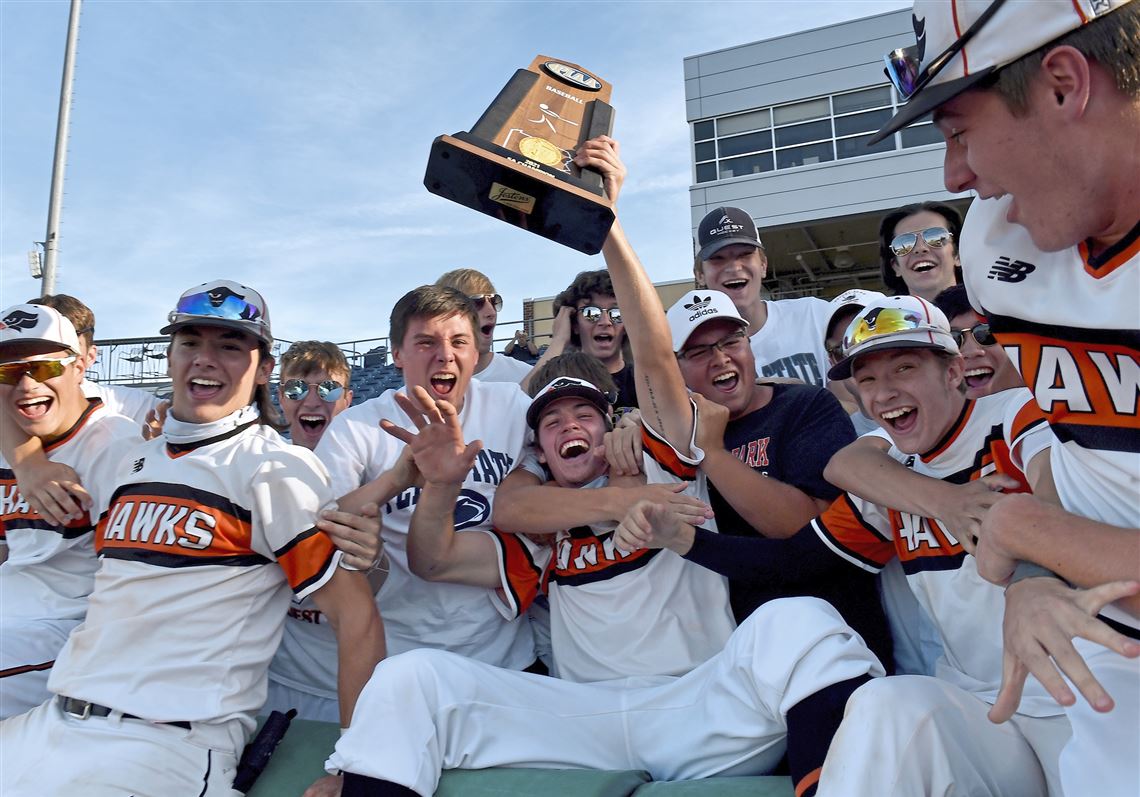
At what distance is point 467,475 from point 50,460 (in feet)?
5.56

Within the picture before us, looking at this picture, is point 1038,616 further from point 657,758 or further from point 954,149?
point 657,758

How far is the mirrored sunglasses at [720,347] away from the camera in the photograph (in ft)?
9.59

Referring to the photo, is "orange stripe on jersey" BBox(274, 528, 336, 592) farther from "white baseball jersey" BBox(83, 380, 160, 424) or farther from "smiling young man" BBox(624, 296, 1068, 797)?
"white baseball jersey" BBox(83, 380, 160, 424)

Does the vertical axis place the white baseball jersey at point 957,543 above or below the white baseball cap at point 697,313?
below

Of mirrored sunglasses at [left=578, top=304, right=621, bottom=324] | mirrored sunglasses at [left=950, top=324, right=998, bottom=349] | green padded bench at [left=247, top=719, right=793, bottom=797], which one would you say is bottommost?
green padded bench at [left=247, top=719, right=793, bottom=797]

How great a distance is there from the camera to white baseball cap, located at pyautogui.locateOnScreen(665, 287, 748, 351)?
2.90 metres

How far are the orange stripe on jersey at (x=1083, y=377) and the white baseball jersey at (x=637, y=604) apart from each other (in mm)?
1319

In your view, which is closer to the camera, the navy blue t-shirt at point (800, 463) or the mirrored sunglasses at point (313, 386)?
the navy blue t-shirt at point (800, 463)

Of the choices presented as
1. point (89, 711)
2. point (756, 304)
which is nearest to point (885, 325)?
point (756, 304)

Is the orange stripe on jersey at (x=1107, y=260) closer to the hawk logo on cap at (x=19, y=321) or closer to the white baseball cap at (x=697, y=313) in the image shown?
the white baseball cap at (x=697, y=313)

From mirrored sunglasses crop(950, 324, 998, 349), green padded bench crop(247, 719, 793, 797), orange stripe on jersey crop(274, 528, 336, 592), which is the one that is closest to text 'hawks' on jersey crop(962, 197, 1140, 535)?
green padded bench crop(247, 719, 793, 797)

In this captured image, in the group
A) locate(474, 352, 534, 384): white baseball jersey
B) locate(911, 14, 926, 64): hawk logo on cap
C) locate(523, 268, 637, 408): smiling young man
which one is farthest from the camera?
locate(474, 352, 534, 384): white baseball jersey

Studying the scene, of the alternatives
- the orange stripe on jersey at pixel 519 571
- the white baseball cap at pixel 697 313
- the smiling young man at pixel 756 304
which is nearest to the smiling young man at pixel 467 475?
the orange stripe on jersey at pixel 519 571

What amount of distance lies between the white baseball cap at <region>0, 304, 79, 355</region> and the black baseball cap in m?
2.90
